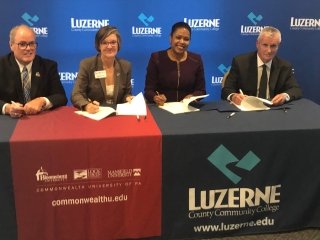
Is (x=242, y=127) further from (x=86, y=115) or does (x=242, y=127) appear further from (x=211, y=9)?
(x=211, y=9)

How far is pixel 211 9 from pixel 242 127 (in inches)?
84.4

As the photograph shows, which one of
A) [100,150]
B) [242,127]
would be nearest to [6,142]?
[100,150]

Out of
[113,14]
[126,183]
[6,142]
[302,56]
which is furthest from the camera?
[302,56]

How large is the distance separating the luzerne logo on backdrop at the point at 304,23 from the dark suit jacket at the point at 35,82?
2545mm

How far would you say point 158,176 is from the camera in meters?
2.07

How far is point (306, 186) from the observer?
7.24 ft

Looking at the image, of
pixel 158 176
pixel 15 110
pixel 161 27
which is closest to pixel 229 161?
pixel 158 176

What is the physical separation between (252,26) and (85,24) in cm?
167

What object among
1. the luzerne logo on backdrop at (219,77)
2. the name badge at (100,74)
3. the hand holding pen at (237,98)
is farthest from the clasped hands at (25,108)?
the luzerne logo on backdrop at (219,77)

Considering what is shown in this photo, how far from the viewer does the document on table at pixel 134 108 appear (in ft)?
7.77

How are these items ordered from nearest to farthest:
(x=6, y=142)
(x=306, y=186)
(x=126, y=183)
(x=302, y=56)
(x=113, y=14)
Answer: (x=6, y=142) → (x=126, y=183) → (x=306, y=186) → (x=113, y=14) → (x=302, y=56)

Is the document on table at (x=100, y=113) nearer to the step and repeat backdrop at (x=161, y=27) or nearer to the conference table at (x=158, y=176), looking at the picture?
the conference table at (x=158, y=176)

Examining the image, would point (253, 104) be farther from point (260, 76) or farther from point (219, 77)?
point (219, 77)

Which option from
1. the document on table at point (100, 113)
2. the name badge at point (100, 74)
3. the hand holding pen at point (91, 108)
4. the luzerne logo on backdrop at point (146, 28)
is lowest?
the document on table at point (100, 113)
